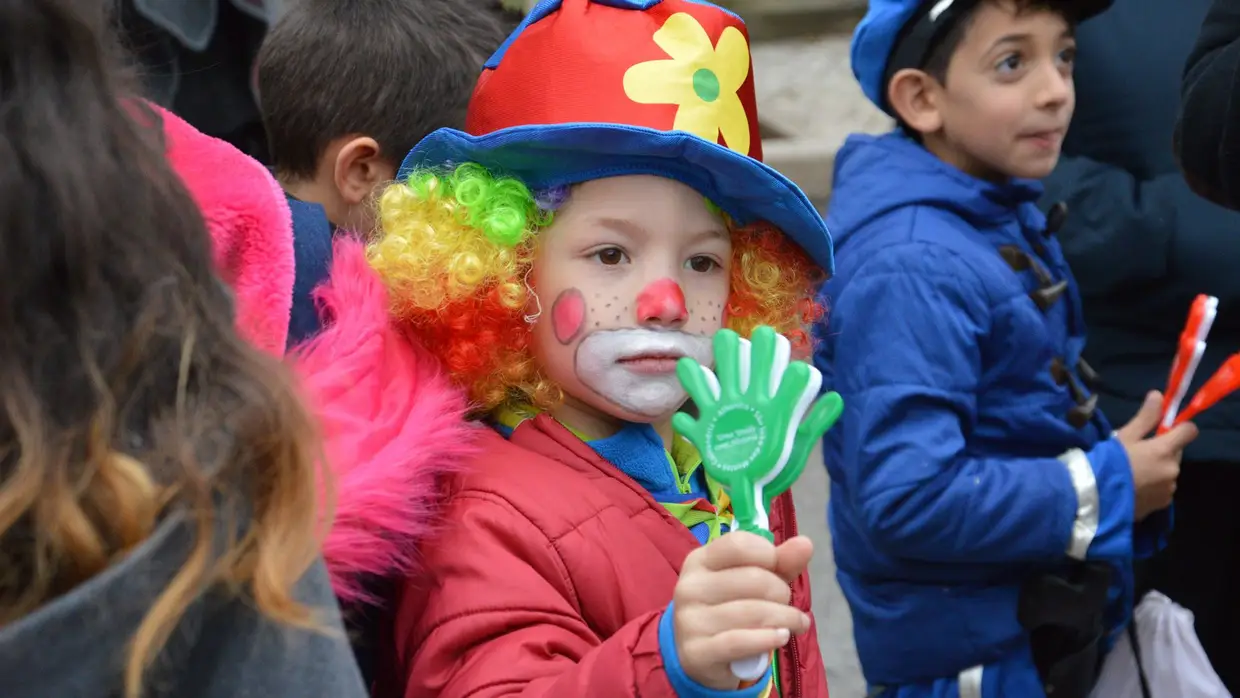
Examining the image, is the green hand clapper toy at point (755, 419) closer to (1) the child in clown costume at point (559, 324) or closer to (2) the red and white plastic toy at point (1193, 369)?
(1) the child in clown costume at point (559, 324)

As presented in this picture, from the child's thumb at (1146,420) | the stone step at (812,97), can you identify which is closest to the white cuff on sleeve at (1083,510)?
the child's thumb at (1146,420)

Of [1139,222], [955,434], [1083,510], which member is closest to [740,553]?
[955,434]

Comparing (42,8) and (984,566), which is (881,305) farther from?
(42,8)

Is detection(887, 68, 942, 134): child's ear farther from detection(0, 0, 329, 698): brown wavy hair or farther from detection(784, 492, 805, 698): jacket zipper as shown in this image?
detection(0, 0, 329, 698): brown wavy hair

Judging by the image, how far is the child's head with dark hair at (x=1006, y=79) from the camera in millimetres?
2152

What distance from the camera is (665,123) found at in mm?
1471

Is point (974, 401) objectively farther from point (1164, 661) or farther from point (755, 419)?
point (755, 419)

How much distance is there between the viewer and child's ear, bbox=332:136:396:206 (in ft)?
6.70

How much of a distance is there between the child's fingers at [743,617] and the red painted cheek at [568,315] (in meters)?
0.44

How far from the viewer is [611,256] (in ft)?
4.94

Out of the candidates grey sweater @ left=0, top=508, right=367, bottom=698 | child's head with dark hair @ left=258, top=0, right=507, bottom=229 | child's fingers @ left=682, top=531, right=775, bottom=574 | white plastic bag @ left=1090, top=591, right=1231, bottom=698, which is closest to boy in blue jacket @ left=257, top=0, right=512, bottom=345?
child's head with dark hair @ left=258, top=0, right=507, bottom=229

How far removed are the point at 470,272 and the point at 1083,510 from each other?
1101mm

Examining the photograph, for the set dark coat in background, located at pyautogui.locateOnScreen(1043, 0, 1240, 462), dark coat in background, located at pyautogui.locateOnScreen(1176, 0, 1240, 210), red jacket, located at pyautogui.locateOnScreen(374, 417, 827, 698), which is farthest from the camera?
dark coat in background, located at pyautogui.locateOnScreen(1043, 0, 1240, 462)

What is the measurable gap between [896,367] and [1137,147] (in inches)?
36.1
